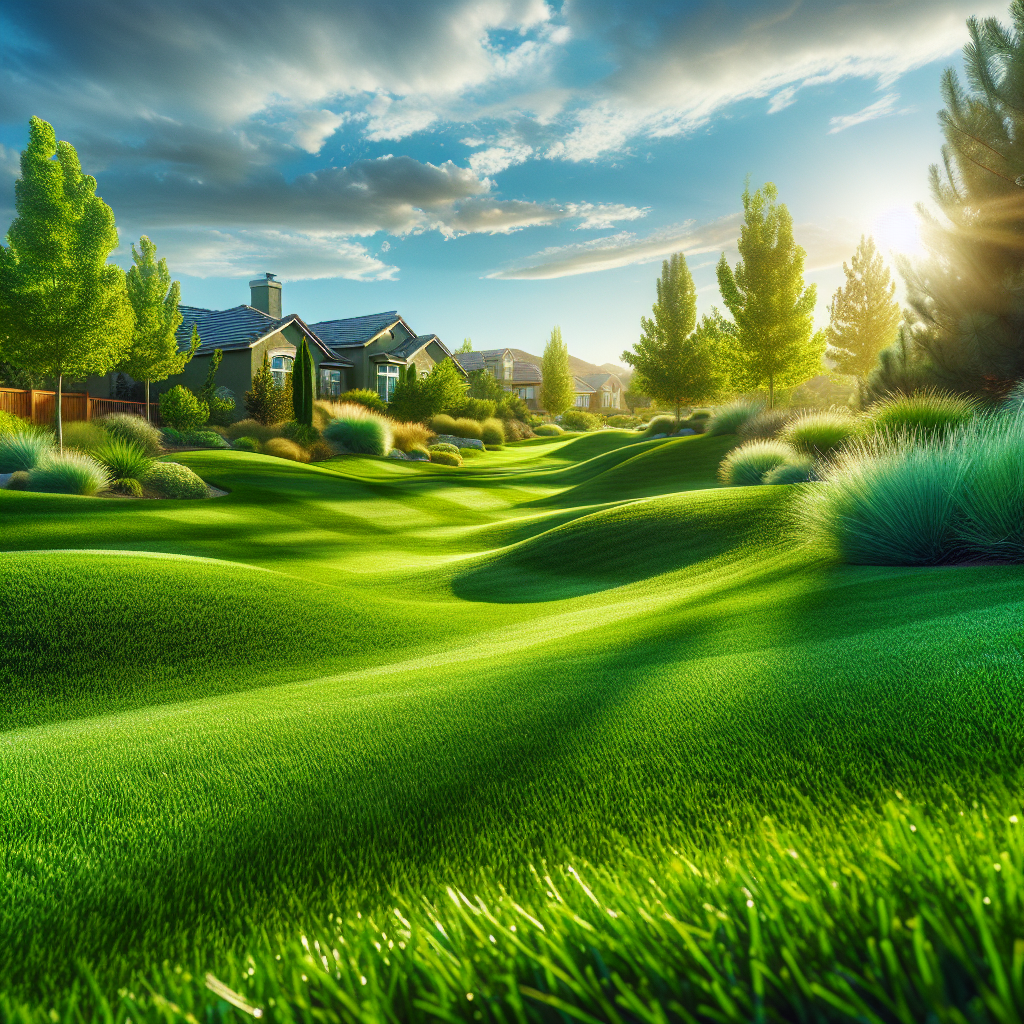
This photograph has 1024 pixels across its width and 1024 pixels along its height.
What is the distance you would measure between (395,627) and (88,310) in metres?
16.8

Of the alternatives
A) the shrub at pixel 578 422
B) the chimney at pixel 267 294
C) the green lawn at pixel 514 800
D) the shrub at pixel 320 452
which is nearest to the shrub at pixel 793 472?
the green lawn at pixel 514 800

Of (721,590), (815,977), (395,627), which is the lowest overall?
(395,627)

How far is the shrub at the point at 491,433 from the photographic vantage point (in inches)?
1480

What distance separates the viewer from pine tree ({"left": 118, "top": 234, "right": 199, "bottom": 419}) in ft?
92.7

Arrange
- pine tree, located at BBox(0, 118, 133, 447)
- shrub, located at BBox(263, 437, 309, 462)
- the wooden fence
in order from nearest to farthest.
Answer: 1. pine tree, located at BBox(0, 118, 133, 447)
2. the wooden fence
3. shrub, located at BBox(263, 437, 309, 462)

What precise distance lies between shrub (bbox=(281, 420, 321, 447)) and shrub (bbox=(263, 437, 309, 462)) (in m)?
0.96

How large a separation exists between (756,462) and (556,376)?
5078 cm

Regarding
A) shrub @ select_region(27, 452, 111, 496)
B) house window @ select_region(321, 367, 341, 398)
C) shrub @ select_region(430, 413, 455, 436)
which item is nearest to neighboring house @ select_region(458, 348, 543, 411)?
house window @ select_region(321, 367, 341, 398)

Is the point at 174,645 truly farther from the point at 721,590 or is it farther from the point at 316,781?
the point at 721,590

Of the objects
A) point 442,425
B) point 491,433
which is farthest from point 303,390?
point 491,433

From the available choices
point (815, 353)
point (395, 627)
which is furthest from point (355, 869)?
point (815, 353)

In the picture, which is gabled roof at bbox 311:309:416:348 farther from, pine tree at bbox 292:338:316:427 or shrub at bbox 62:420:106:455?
shrub at bbox 62:420:106:455

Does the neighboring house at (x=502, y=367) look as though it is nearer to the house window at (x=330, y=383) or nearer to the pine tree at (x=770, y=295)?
the house window at (x=330, y=383)

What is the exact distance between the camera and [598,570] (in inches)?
337
